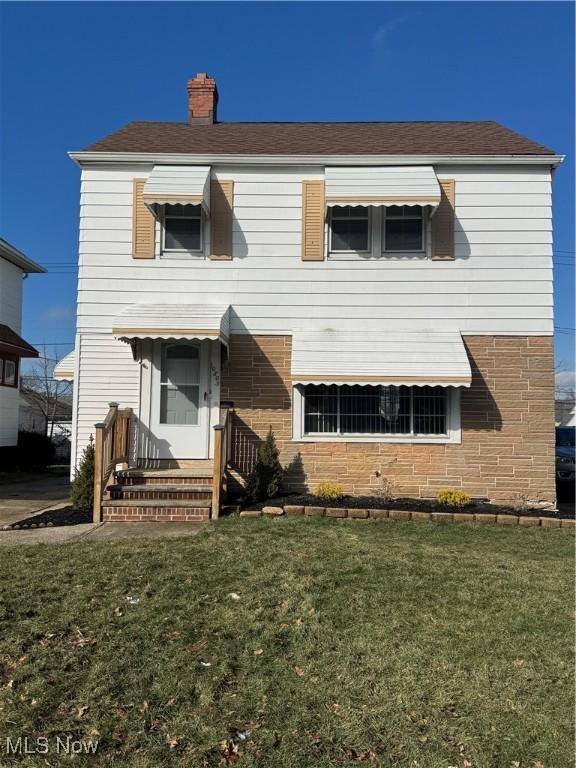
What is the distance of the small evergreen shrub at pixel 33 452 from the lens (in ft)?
62.6

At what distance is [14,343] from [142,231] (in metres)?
10.7

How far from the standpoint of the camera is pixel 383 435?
32.8ft

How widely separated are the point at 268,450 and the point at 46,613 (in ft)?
16.6

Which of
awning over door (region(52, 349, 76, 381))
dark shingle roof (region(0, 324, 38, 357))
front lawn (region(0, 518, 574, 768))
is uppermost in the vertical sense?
dark shingle roof (region(0, 324, 38, 357))

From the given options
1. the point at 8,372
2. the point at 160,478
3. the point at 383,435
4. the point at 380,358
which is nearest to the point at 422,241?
the point at 380,358

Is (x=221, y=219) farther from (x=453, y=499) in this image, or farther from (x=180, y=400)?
(x=453, y=499)

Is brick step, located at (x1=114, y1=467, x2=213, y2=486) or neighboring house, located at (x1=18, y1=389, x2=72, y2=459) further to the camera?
neighboring house, located at (x1=18, y1=389, x2=72, y2=459)

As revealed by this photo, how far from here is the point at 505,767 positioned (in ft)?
9.27

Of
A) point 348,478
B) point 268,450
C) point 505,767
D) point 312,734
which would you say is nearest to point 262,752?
point 312,734

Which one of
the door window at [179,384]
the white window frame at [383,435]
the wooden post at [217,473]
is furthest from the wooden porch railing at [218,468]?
the white window frame at [383,435]

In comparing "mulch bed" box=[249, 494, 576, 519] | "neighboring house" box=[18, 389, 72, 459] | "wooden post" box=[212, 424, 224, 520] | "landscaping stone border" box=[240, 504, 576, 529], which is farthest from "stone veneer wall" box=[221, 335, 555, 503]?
"neighboring house" box=[18, 389, 72, 459]

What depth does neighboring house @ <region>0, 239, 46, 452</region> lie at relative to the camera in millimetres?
18766

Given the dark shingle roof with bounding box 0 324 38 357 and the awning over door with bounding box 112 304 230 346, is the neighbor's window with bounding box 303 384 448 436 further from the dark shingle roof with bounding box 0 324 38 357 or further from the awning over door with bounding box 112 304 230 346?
the dark shingle roof with bounding box 0 324 38 357

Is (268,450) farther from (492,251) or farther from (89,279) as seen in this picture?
(492,251)
